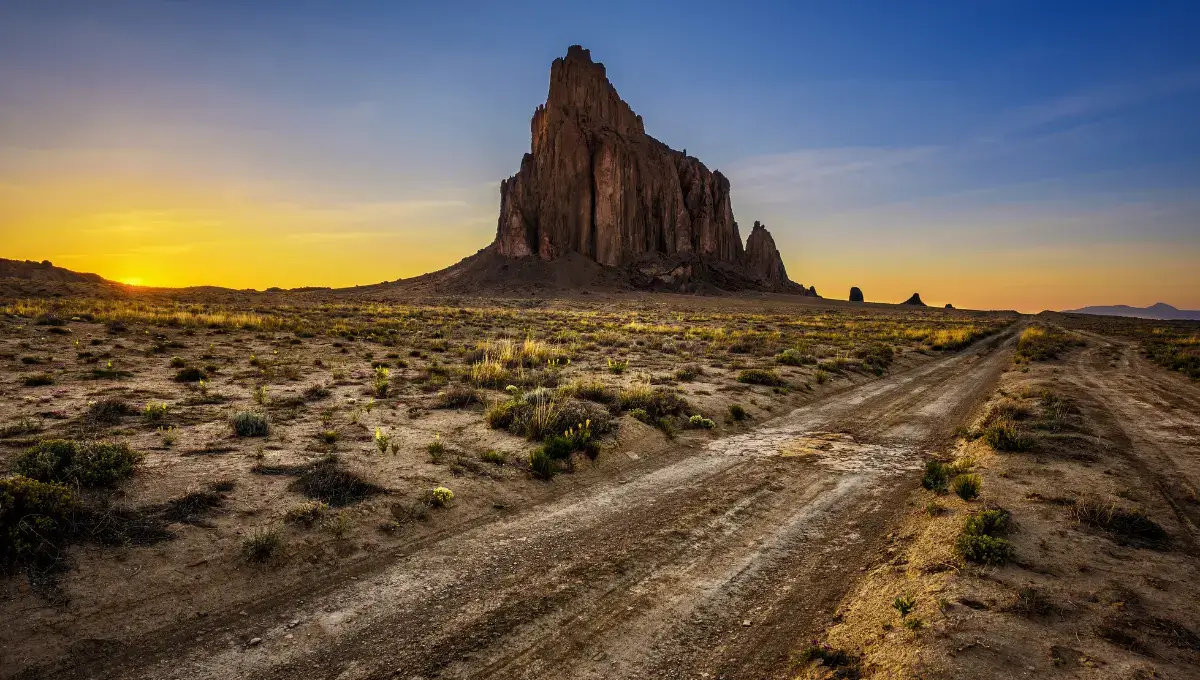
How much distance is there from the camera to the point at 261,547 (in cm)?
541

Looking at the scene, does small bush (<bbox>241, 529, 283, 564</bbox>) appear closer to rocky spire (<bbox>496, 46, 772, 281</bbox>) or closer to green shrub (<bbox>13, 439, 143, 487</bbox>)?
green shrub (<bbox>13, 439, 143, 487</bbox>)

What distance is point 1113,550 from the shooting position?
18.3ft

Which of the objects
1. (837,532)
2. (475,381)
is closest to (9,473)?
(475,381)

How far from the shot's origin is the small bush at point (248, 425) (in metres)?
9.04

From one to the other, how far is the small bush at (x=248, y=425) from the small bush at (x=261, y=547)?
4227 millimetres

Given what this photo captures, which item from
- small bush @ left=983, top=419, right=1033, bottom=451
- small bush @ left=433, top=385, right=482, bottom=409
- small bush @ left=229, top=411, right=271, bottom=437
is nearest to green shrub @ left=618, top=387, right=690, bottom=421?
small bush @ left=433, top=385, right=482, bottom=409

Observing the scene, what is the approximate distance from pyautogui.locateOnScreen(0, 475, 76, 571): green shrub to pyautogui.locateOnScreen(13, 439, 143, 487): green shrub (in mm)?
792

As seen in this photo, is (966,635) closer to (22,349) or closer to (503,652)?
(503,652)

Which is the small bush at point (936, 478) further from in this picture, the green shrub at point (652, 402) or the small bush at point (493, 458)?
the small bush at point (493, 458)

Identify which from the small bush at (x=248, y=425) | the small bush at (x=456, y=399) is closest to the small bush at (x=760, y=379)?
the small bush at (x=456, y=399)

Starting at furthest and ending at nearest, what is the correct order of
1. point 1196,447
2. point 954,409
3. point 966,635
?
point 954,409 → point 1196,447 → point 966,635

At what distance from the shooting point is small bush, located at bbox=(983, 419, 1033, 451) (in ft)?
30.7

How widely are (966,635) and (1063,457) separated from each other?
6.94 m

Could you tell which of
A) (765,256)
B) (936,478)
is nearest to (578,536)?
(936,478)
